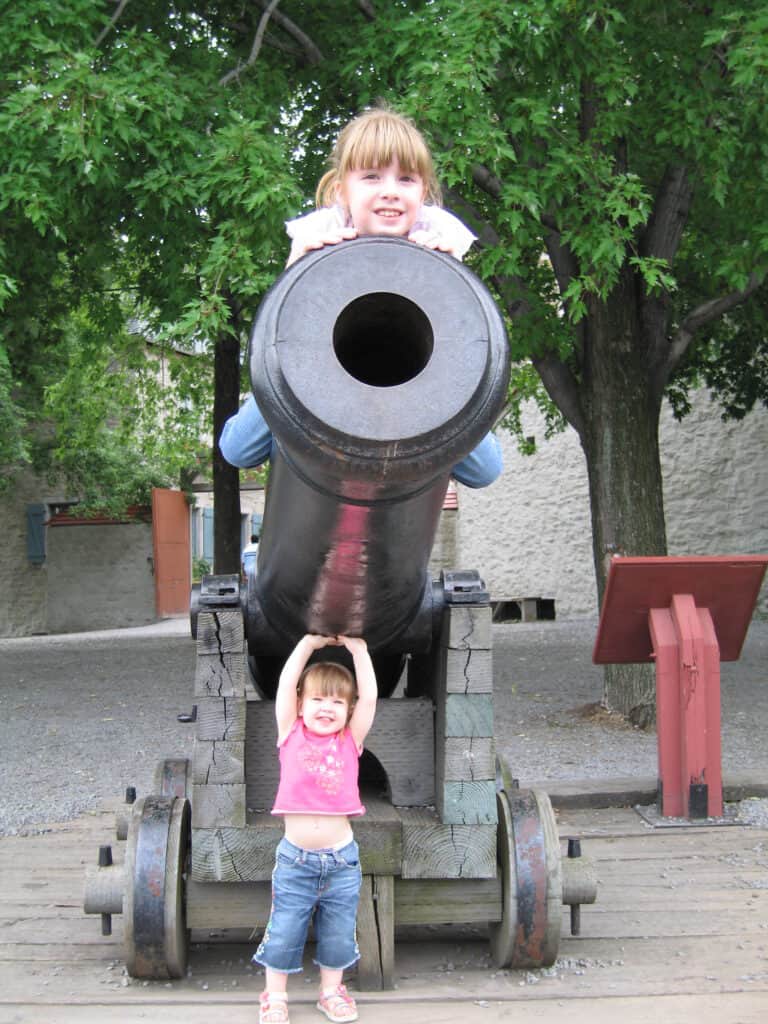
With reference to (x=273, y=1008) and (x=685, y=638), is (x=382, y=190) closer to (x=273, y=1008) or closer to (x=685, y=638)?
(x=273, y=1008)

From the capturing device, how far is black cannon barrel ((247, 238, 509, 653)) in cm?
216

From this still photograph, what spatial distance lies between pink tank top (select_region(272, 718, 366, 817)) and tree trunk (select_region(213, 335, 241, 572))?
9.74 m

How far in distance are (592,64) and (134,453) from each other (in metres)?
14.7

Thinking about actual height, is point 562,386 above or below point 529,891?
above

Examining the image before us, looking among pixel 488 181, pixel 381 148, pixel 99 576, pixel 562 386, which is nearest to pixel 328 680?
pixel 381 148

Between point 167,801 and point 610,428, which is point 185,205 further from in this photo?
point 167,801

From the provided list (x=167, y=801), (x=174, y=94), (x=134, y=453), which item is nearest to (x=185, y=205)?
(x=174, y=94)

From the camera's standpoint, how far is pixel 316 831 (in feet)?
10.1

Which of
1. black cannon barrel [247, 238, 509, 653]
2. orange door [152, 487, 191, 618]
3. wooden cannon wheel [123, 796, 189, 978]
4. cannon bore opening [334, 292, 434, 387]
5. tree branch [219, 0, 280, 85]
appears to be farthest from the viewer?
orange door [152, 487, 191, 618]

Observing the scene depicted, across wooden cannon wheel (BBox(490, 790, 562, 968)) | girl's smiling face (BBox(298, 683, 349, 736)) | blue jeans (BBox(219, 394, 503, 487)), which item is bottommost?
wooden cannon wheel (BBox(490, 790, 562, 968))

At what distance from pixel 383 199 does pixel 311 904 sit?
176 cm

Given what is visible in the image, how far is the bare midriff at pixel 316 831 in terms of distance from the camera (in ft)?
10.1

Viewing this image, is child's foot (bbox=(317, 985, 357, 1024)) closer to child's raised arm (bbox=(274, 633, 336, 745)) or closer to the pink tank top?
the pink tank top

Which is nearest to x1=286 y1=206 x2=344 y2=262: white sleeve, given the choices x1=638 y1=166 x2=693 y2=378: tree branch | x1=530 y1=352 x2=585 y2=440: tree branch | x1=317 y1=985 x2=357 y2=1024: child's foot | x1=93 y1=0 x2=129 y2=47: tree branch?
x1=317 y1=985 x2=357 y2=1024: child's foot
